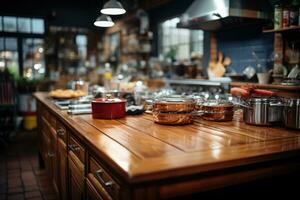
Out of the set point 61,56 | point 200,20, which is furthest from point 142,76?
point 61,56

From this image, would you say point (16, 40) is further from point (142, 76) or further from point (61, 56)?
point (142, 76)

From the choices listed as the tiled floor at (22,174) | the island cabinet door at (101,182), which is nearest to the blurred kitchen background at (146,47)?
the tiled floor at (22,174)

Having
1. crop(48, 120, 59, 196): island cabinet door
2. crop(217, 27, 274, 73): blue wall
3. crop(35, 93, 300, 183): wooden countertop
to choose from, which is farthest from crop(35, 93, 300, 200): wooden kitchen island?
crop(217, 27, 274, 73): blue wall

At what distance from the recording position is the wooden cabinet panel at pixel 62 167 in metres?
2.16

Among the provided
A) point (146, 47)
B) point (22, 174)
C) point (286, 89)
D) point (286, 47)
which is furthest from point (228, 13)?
point (146, 47)

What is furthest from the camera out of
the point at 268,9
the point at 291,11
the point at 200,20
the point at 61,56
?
the point at 61,56

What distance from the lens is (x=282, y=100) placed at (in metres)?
1.67

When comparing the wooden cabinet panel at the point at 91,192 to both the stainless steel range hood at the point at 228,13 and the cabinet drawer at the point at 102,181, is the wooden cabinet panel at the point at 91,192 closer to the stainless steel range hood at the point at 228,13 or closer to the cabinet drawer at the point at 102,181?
the cabinet drawer at the point at 102,181

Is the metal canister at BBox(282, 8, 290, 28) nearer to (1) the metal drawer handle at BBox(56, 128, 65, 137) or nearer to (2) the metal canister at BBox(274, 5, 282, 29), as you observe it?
(2) the metal canister at BBox(274, 5, 282, 29)

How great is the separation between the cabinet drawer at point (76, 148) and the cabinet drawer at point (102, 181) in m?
0.15

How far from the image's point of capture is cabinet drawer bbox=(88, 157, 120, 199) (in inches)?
46.8

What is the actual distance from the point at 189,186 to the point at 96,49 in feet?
28.9

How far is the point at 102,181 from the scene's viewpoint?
133 centimetres

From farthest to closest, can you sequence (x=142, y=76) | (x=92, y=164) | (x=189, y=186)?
1. (x=142, y=76)
2. (x=92, y=164)
3. (x=189, y=186)
